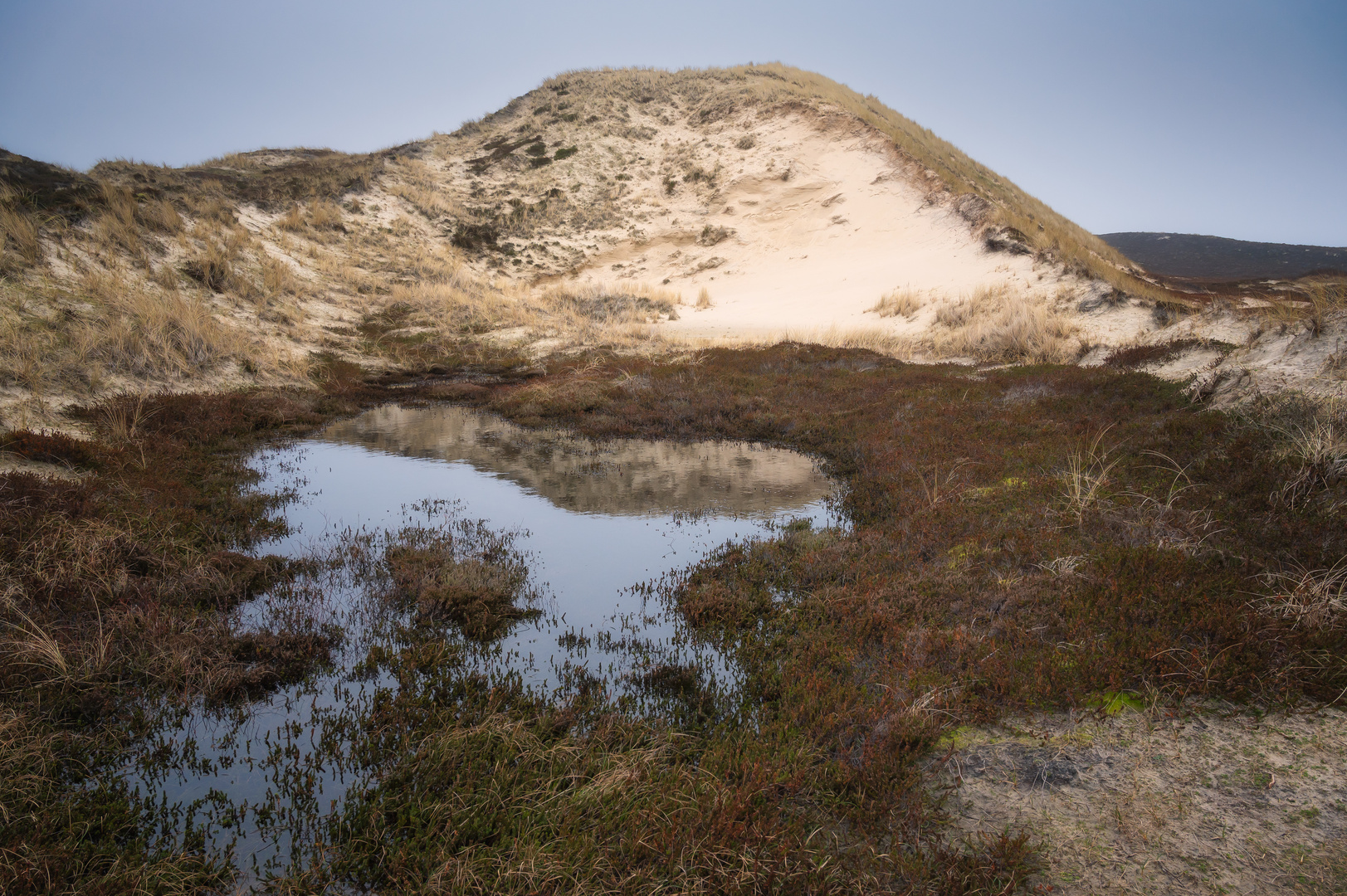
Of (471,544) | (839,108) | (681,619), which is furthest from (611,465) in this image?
(839,108)

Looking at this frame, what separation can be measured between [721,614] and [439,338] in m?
20.3

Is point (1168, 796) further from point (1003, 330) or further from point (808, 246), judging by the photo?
point (808, 246)

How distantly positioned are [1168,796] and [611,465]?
28.2 feet

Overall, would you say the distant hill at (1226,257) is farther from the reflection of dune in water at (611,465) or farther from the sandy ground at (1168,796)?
the sandy ground at (1168,796)

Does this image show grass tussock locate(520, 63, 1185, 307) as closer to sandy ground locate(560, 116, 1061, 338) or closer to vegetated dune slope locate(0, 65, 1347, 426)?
vegetated dune slope locate(0, 65, 1347, 426)

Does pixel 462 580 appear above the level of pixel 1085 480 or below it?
below

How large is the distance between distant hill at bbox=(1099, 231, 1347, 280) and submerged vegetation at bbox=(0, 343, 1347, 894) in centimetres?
3703

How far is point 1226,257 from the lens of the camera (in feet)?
140

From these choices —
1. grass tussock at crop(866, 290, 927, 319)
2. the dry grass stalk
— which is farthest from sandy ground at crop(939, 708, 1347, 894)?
grass tussock at crop(866, 290, 927, 319)

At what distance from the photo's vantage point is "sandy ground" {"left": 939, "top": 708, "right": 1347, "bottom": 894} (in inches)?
116

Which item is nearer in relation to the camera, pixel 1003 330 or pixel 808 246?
pixel 1003 330

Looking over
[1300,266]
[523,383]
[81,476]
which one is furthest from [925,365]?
[1300,266]

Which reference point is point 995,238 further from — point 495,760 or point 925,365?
point 495,760

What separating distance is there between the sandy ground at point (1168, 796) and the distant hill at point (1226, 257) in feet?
131
